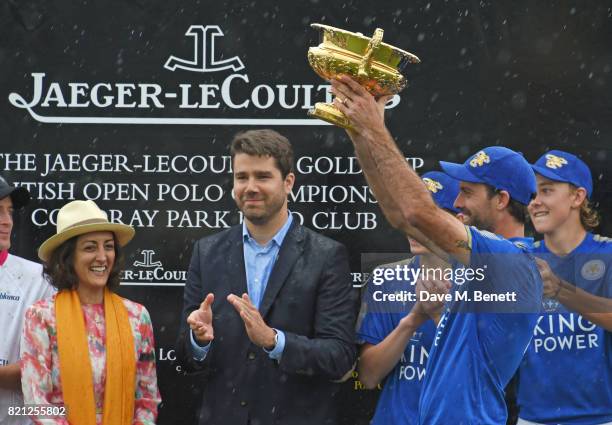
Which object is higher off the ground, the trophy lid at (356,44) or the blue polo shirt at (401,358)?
the trophy lid at (356,44)

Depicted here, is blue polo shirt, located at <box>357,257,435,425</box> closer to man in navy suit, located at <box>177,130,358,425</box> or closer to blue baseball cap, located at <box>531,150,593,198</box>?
man in navy suit, located at <box>177,130,358,425</box>

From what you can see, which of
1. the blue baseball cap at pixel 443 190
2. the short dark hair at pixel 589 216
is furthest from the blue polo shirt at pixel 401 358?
the short dark hair at pixel 589 216

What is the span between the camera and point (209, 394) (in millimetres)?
4594

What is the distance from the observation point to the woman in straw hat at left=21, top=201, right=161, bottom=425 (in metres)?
4.45

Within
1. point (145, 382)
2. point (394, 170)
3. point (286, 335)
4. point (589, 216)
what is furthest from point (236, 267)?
point (589, 216)

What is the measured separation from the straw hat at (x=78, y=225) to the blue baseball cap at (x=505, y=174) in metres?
1.51

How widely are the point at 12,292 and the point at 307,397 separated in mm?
1362

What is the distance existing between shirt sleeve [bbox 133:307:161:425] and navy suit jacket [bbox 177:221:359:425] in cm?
17

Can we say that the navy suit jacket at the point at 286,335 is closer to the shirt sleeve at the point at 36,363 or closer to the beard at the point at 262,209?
the beard at the point at 262,209

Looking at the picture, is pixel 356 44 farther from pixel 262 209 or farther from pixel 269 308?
pixel 269 308

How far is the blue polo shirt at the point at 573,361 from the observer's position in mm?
4848

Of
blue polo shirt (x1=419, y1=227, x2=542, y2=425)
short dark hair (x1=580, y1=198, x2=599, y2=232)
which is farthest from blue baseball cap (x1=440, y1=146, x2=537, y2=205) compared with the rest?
short dark hair (x1=580, y1=198, x2=599, y2=232)

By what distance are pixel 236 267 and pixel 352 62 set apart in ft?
4.42

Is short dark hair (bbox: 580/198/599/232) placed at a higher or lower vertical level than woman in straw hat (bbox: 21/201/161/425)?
higher
